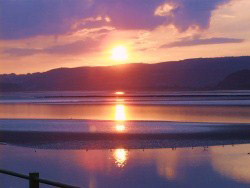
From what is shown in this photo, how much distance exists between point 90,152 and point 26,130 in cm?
1064

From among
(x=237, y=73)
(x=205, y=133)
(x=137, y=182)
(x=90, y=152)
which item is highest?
(x=237, y=73)

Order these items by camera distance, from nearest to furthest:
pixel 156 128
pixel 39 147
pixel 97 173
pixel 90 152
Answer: pixel 97 173, pixel 90 152, pixel 39 147, pixel 156 128

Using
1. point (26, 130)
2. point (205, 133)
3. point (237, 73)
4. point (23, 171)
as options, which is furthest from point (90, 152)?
point (237, 73)

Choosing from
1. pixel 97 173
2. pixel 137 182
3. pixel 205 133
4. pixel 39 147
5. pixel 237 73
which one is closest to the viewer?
pixel 137 182

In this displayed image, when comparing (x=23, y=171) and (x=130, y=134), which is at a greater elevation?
(x=130, y=134)

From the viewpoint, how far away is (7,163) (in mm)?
16719

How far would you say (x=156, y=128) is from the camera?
94.8ft

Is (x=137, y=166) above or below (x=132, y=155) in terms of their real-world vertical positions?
below

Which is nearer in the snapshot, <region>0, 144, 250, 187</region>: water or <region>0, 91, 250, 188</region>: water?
<region>0, 144, 250, 187</region>: water

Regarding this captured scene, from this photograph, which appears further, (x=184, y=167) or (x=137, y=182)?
(x=184, y=167)

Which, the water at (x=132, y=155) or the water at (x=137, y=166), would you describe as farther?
the water at (x=132, y=155)

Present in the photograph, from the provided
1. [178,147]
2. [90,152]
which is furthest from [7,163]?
[178,147]

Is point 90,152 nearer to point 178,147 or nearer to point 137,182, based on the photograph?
point 178,147

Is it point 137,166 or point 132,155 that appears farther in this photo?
point 132,155
